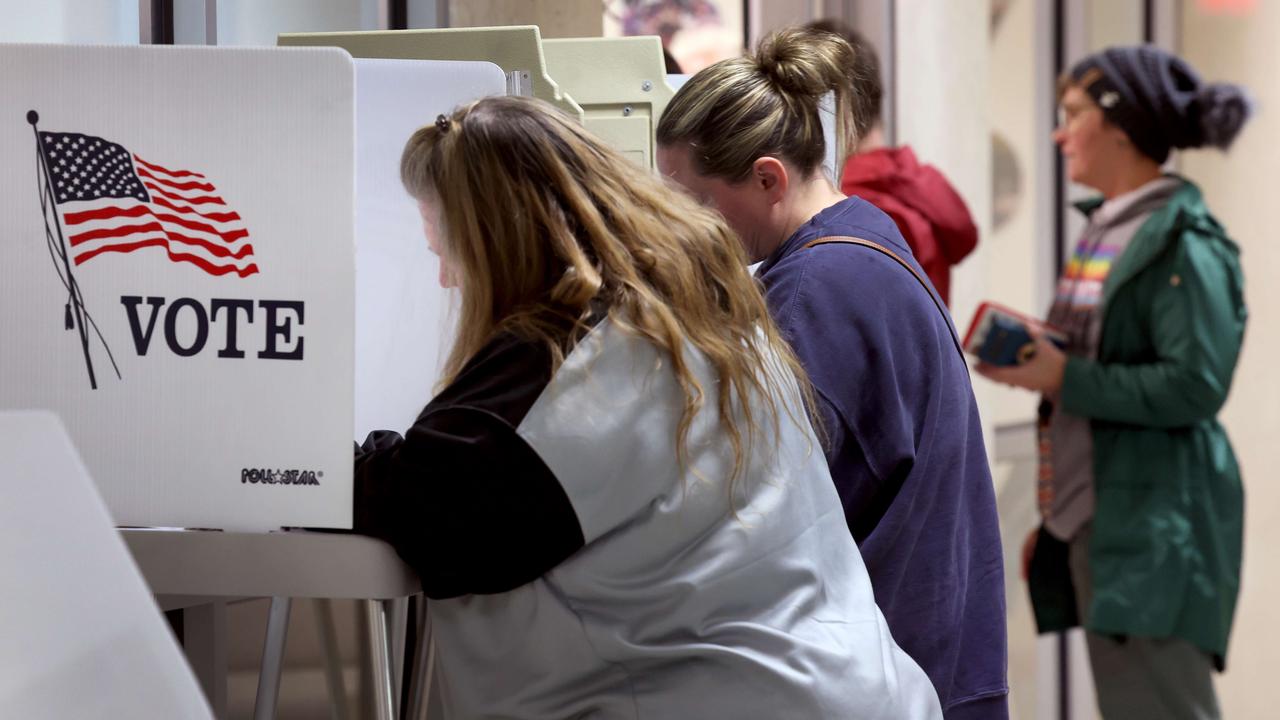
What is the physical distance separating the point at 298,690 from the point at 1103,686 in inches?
64.0

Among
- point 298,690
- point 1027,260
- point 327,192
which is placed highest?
point 327,192

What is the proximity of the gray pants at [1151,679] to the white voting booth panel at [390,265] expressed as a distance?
1981mm

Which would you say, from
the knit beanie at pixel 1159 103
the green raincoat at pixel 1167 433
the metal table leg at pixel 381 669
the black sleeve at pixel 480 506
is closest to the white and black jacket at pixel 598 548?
the black sleeve at pixel 480 506

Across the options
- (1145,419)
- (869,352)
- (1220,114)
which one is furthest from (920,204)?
(869,352)

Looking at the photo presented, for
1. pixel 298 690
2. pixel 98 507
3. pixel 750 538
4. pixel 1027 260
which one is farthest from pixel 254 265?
pixel 1027 260

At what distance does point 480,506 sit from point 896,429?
0.52 meters

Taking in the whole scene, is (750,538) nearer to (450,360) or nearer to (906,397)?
(450,360)

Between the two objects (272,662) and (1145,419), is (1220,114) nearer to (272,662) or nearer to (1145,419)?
(1145,419)

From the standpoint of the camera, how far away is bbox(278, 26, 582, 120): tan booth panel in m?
1.46

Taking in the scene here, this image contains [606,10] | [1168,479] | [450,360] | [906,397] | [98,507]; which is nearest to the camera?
[98,507]

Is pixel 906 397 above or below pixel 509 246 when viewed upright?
below

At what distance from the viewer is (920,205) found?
8.91ft

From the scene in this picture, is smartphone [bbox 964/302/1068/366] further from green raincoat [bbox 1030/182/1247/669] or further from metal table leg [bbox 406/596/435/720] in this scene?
metal table leg [bbox 406/596/435/720]

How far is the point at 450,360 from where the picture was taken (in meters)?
1.12
